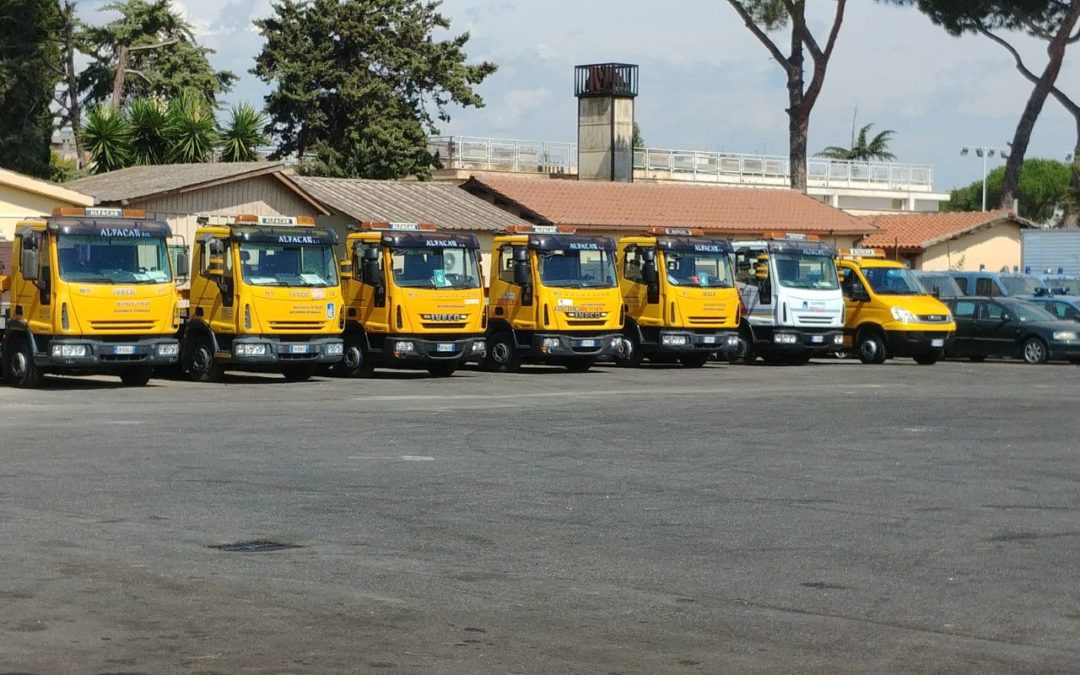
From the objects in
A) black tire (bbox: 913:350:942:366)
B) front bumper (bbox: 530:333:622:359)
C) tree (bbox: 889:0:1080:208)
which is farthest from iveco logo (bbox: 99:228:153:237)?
tree (bbox: 889:0:1080:208)

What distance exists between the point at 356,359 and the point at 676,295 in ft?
21.8

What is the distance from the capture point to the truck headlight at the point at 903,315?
3469cm

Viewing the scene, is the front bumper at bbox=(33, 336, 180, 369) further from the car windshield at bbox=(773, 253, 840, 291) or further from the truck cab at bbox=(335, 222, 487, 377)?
the car windshield at bbox=(773, 253, 840, 291)

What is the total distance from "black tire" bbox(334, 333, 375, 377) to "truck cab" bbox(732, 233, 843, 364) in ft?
29.5

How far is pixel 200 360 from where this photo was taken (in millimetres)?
27578

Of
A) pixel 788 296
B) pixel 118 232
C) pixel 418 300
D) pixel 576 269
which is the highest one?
pixel 118 232

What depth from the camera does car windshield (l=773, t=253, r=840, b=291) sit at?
34.6m

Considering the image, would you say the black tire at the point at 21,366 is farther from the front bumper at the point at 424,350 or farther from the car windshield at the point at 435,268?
the car windshield at the point at 435,268

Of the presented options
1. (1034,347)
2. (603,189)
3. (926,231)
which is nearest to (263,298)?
(1034,347)

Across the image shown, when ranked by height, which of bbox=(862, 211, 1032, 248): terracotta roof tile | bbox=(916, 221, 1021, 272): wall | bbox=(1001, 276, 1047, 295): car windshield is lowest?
bbox=(1001, 276, 1047, 295): car windshield

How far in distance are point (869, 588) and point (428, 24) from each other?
1824 inches

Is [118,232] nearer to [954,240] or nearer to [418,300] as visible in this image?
[418,300]

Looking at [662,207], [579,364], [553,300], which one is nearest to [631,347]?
[579,364]

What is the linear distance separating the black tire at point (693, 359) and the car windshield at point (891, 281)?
4.30 metres
